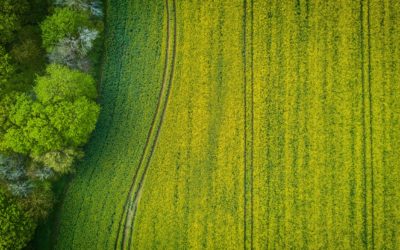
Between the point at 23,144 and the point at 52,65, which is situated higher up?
the point at 52,65

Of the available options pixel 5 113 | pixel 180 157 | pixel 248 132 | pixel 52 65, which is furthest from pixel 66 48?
pixel 248 132

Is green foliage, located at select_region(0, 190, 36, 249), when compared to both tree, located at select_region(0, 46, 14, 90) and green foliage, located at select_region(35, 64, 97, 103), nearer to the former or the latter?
green foliage, located at select_region(35, 64, 97, 103)

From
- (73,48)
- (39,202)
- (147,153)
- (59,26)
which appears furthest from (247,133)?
(59,26)

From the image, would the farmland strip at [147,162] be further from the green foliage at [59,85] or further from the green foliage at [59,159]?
the green foliage at [59,85]

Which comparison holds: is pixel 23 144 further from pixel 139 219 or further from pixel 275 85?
pixel 275 85

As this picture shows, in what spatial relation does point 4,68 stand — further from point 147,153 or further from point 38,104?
point 147,153


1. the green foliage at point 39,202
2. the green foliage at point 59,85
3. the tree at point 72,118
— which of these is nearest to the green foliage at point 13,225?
the green foliage at point 39,202
